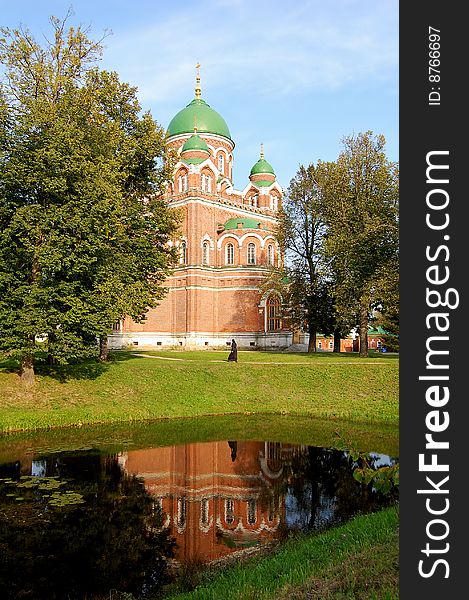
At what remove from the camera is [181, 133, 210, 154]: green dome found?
4350 cm

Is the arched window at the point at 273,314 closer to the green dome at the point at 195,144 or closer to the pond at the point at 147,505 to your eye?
the green dome at the point at 195,144

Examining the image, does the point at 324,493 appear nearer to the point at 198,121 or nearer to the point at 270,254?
the point at 270,254

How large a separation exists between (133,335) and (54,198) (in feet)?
83.1

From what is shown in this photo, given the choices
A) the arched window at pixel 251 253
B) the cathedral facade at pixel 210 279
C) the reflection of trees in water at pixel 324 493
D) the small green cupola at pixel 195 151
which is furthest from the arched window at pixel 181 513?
the small green cupola at pixel 195 151

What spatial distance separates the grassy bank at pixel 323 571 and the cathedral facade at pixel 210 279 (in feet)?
108

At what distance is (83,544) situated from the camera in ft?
26.7

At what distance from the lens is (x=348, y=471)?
1302 cm

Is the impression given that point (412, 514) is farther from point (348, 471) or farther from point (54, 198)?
point (54, 198)

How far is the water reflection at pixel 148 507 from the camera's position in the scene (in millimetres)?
7367

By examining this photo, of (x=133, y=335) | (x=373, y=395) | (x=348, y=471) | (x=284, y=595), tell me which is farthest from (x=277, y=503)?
(x=133, y=335)

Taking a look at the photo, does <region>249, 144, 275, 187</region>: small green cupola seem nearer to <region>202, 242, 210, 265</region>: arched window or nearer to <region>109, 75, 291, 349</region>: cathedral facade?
<region>109, 75, 291, 349</region>: cathedral facade

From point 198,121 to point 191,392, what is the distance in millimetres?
32491

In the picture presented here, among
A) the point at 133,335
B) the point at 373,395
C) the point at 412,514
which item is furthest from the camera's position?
the point at 133,335

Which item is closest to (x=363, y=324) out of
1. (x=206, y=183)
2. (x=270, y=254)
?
(x=270, y=254)
